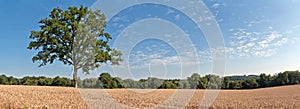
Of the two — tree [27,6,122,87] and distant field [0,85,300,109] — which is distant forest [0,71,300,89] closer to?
tree [27,6,122,87]

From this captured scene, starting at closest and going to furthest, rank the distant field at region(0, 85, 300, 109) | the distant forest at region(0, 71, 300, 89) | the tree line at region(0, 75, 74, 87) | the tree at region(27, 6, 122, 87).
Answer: the distant field at region(0, 85, 300, 109)
the tree at region(27, 6, 122, 87)
the distant forest at region(0, 71, 300, 89)
the tree line at region(0, 75, 74, 87)

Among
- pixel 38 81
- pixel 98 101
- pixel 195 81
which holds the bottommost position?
pixel 98 101

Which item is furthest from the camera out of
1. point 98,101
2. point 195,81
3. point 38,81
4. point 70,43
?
point 38,81

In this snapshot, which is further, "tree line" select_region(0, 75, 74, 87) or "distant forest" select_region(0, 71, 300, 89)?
"tree line" select_region(0, 75, 74, 87)

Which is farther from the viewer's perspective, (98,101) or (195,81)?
(195,81)

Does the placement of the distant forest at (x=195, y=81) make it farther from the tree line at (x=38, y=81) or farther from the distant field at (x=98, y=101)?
the distant field at (x=98, y=101)

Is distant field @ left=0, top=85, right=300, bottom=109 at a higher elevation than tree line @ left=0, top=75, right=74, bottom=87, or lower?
lower

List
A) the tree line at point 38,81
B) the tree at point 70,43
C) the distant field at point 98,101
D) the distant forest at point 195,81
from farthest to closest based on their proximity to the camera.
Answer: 1. the tree line at point 38,81
2. the distant forest at point 195,81
3. the tree at point 70,43
4. the distant field at point 98,101

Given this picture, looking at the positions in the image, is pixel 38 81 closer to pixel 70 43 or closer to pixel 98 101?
pixel 70 43

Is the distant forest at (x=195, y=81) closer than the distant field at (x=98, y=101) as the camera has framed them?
No

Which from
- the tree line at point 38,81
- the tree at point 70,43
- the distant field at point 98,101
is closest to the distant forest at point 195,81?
the tree line at point 38,81

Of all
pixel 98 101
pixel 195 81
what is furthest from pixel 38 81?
pixel 98 101

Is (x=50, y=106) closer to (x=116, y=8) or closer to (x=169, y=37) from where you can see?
(x=116, y=8)

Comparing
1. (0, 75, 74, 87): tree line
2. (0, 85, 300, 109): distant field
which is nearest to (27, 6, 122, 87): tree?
(0, 85, 300, 109): distant field
